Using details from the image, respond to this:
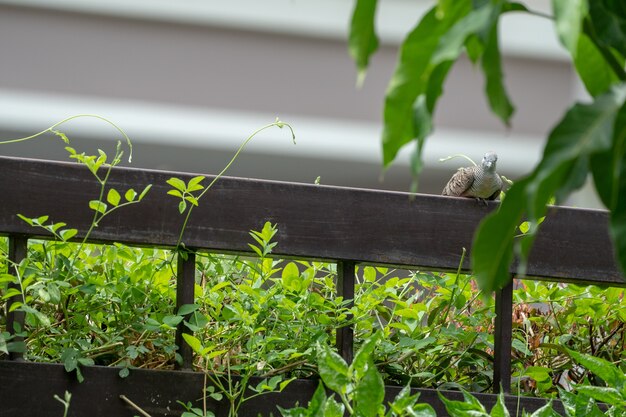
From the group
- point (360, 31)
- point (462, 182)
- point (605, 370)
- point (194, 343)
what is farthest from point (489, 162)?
point (360, 31)

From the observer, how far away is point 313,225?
4.51 feet

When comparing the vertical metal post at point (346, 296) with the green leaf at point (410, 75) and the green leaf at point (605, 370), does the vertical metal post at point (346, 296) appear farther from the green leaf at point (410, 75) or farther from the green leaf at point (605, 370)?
the green leaf at point (410, 75)

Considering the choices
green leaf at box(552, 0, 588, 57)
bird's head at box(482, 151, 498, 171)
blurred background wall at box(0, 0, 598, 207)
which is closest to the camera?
green leaf at box(552, 0, 588, 57)

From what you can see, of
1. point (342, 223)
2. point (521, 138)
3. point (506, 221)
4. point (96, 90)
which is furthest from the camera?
point (521, 138)

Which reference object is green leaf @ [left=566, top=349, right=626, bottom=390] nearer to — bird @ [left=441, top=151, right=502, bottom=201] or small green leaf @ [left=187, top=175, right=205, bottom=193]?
small green leaf @ [left=187, top=175, right=205, bottom=193]

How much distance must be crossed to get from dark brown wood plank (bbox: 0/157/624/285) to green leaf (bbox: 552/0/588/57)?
86 centimetres

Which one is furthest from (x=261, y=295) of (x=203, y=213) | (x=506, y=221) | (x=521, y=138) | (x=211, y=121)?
(x=521, y=138)

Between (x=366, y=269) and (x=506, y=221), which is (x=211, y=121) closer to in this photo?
(x=366, y=269)

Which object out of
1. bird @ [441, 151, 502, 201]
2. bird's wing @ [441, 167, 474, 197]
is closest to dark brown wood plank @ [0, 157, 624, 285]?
bird @ [441, 151, 502, 201]

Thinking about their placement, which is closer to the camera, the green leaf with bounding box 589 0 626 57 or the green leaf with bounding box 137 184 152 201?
the green leaf with bounding box 589 0 626 57

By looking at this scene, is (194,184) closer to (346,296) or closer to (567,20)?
(346,296)

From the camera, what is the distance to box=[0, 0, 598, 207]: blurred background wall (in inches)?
234

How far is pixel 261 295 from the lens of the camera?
135 centimetres

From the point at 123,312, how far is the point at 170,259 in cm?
10
